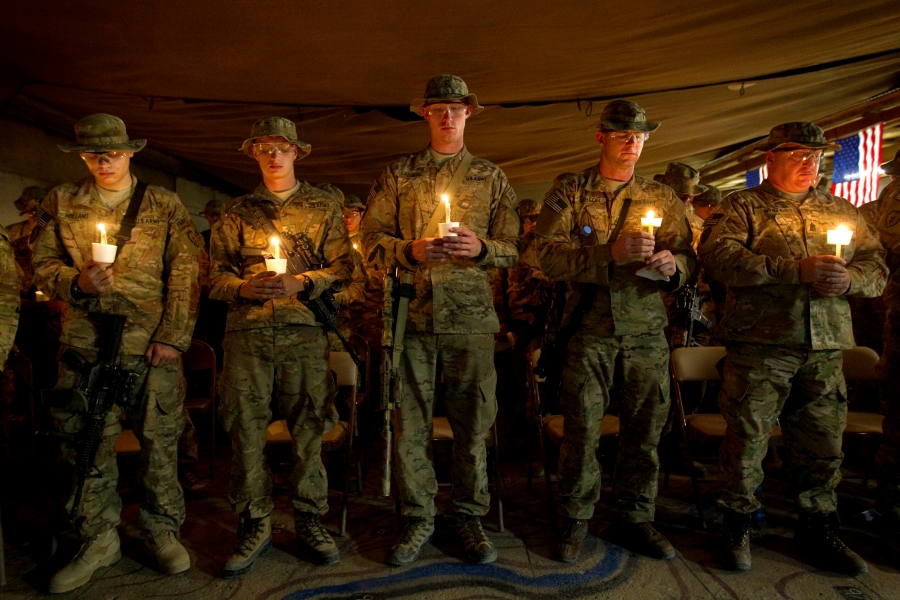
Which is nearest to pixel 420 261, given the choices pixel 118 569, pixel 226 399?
pixel 226 399

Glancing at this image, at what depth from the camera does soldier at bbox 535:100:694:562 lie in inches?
115

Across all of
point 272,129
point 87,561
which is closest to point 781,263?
point 272,129

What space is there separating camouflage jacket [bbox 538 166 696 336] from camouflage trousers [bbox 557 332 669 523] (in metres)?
0.12

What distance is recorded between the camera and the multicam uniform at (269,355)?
2.92 metres

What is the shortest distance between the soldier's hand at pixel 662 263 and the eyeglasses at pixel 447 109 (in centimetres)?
121

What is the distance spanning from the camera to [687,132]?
20.2 ft

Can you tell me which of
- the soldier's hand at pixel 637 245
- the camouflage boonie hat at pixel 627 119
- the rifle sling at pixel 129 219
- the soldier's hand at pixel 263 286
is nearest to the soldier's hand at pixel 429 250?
the soldier's hand at pixel 263 286

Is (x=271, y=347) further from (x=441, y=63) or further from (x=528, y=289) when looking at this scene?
(x=528, y=289)

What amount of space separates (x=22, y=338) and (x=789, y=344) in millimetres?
6056

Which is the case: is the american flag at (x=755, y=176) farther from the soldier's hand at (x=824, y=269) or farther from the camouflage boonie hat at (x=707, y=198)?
the soldier's hand at (x=824, y=269)

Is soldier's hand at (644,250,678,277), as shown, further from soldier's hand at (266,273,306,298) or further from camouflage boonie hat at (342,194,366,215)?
camouflage boonie hat at (342,194,366,215)

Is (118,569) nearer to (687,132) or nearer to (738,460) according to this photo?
(738,460)

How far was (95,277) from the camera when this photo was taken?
2.58 metres

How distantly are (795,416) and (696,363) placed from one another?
2.33 ft
